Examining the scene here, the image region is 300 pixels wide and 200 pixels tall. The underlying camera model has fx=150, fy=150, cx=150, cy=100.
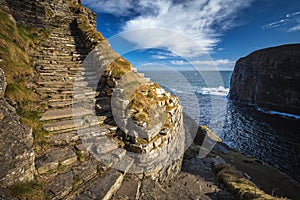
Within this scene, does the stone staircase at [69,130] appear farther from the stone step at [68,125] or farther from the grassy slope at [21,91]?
the grassy slope at [21,91]

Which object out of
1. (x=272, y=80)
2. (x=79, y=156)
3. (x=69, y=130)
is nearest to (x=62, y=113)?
(x=69, y=130)

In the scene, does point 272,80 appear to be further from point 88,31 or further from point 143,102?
point 143,102

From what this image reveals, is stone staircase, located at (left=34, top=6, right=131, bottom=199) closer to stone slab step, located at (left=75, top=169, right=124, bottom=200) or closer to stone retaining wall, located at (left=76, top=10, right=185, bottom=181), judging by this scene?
stone slab step, located at (left=75, top=169, right=124, bottom=200)

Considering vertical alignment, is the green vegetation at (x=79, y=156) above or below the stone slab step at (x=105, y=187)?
above

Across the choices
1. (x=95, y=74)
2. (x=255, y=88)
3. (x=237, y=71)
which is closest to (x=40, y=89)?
(x=95, y=74)

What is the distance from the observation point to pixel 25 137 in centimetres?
360

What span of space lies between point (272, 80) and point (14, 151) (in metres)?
82.5

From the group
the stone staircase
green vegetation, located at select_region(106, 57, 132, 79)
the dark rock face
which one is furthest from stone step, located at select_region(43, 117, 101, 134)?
the dark rock face

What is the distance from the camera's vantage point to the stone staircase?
3770mm

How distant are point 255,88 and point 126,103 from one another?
82564 mm

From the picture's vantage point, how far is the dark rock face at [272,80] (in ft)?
189

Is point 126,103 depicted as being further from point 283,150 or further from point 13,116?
point 283,150

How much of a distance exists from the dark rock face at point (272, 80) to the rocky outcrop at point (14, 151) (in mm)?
73694

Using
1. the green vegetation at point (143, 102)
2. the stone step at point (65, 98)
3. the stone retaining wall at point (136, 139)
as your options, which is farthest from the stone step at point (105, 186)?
the stone step at point (65, 98)
